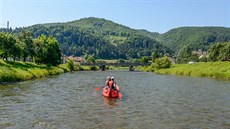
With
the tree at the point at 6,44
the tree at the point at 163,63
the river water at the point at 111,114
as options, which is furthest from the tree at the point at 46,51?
the river water at the point at 111,114

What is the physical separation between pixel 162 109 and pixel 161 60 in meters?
112

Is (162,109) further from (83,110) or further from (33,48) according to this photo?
(33,48)

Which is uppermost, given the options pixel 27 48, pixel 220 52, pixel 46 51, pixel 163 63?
pixel 27 48

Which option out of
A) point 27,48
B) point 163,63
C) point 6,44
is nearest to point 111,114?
point 6,44

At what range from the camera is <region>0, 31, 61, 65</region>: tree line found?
76.4 meters

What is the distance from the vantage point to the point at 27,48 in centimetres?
9056

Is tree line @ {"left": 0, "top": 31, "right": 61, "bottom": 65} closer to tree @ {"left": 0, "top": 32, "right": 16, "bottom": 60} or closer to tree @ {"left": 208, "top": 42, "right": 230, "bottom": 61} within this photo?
tree @ {"left": 0, "top": 32, "right": 16, "bottom": 60}

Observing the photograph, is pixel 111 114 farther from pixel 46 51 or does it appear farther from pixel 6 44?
pixel 46 51

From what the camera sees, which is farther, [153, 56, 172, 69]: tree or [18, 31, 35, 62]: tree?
[153, 56, 172, 69]: tree

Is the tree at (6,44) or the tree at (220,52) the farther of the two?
the tree at (220,52)

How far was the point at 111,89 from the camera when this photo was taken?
39.0 metres

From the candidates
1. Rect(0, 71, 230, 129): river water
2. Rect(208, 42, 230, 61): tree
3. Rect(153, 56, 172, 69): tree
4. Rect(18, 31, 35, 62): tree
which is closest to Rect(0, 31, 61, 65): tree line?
Rect(18, 31, 35, 62): tree

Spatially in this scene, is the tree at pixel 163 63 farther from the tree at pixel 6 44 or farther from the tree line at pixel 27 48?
the tree at pixel 6 44

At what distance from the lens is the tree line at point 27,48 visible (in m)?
76.4
